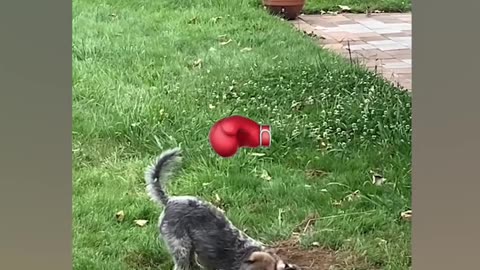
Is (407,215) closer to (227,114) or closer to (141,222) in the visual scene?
(227,114)

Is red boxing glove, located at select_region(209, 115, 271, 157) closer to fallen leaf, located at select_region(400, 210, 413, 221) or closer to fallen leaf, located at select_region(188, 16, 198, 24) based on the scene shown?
fallen leaf, located at select_region(188, 16, 198, 24)

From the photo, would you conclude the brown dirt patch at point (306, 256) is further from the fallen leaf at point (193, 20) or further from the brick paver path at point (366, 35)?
the fallen leaf at point (193, 20)

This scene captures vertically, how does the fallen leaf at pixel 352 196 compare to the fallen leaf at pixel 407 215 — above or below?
above

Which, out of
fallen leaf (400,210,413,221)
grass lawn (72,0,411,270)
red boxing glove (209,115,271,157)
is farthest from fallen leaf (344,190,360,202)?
red boxing glove (209,115,271,157)

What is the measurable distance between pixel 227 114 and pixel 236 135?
71 millimetres

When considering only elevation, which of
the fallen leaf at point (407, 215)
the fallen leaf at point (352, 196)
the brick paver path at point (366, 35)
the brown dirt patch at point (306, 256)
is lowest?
the brown dirt patch at point (306, 256)

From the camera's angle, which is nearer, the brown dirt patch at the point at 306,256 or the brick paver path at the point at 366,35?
the brown dirt patch at the point at 306,256

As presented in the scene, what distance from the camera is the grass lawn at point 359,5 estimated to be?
254 cm

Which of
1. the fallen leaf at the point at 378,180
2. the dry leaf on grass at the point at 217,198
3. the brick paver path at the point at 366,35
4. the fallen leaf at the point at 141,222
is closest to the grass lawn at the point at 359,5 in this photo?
the brick paver path at the point at 366,35

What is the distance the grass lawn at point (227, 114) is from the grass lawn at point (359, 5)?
11 cm

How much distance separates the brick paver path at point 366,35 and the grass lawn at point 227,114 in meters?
0.04

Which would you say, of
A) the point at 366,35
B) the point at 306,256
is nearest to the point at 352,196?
the point at 306,256

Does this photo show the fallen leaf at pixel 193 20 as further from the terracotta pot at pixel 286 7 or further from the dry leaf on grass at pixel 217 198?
the dry leaf on grass at pixel 217 198

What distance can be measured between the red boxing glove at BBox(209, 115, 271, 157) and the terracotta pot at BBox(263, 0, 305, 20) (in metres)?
0.38
